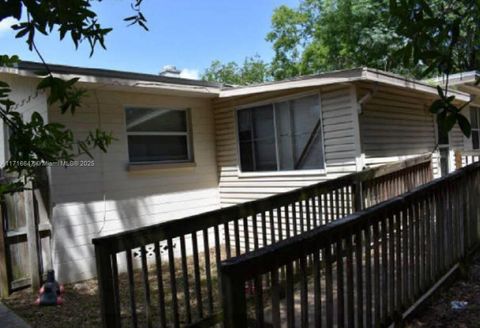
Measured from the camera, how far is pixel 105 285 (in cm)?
283

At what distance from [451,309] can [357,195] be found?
203cm

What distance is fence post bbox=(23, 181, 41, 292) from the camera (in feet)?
18.4

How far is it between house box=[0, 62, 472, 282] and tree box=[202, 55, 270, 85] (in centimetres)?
2895

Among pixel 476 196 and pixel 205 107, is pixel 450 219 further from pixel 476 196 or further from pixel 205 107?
pixel 205 107

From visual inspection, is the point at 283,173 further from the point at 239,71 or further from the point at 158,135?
the point at 239,71

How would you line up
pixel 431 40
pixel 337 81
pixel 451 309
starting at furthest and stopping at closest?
pixel 337 81
pixel 451 309
pixel 431 40

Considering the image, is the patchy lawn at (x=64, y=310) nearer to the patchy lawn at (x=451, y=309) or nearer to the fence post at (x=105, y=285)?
the fence post at (x=105, y=285)

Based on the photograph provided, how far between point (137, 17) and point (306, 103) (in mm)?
5354

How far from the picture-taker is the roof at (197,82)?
601 centimetres

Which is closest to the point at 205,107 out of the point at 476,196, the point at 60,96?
the point at 476,196

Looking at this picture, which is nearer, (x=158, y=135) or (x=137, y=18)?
(x=137, y=18)

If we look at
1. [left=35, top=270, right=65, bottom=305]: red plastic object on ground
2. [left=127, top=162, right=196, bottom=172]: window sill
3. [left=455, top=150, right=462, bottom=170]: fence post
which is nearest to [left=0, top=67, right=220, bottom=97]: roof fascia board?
[left=127, top=162, right=196, bottom=172]: window sill

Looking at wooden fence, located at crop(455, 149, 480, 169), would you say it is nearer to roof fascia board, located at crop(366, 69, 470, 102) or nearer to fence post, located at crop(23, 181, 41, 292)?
roof fascia board, located at crop(366, 69, 470, 102)

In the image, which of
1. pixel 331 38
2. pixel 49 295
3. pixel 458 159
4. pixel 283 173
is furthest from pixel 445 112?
pixel 331 38
